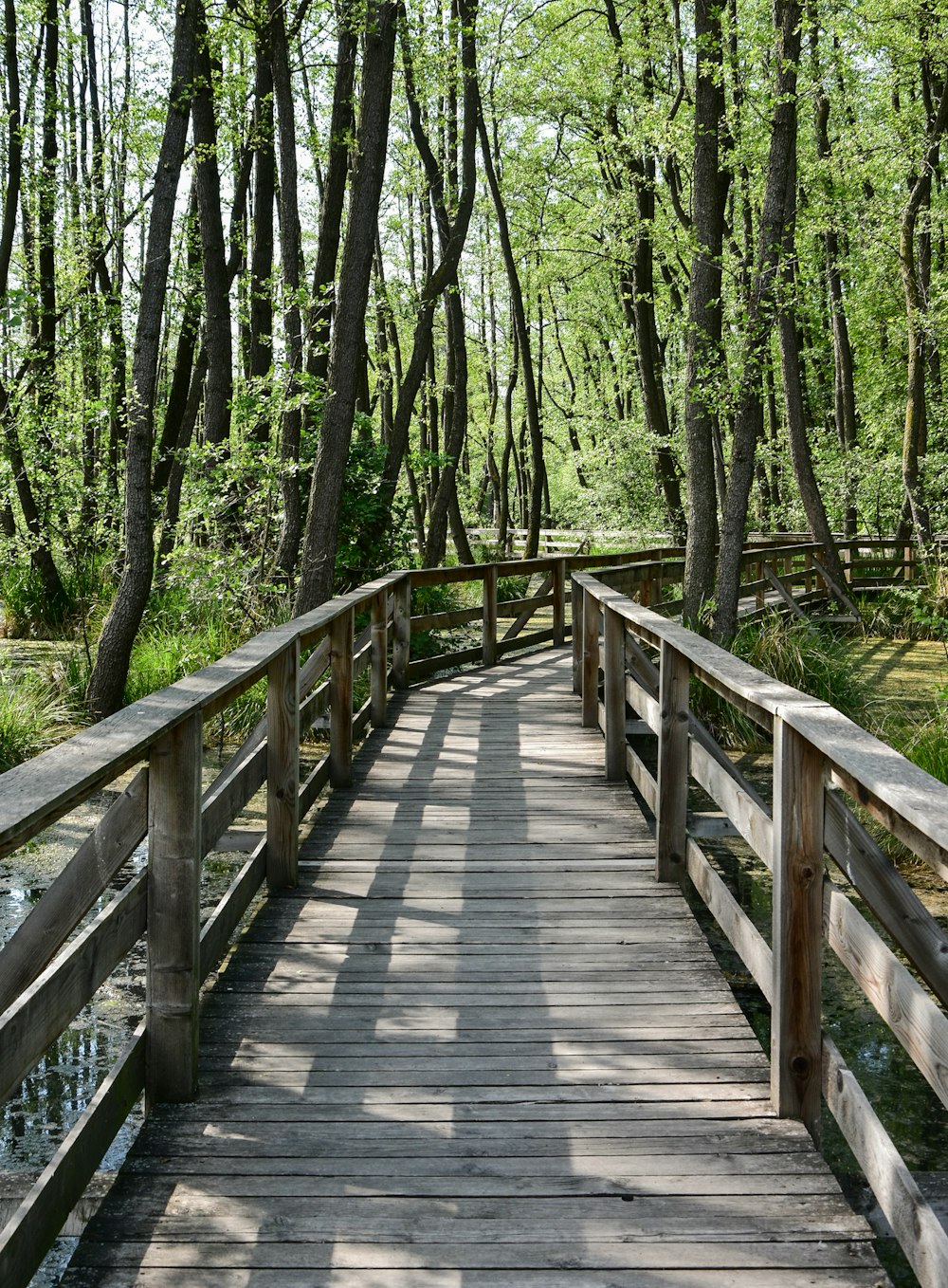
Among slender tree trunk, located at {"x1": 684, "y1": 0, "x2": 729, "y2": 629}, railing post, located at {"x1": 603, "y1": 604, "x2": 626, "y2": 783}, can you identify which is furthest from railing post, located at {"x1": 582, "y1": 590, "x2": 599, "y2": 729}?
slender tree trunk, located at {"x1": 684, "y1": 0, "x2": 729, "y2": 629}

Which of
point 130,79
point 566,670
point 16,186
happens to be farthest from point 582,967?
point 130,79

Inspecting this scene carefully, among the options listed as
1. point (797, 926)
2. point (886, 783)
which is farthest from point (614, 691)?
point (886, 783)

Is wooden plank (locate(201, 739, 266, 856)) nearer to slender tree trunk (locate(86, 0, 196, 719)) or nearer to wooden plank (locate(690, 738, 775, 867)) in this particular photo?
wooden plank (locate(690, 738, 775, 867))

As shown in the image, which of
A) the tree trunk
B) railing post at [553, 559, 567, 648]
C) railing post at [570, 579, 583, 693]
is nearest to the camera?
railing post at [570, 579, 583, 693]

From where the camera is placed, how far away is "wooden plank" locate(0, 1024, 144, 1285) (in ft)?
7.21

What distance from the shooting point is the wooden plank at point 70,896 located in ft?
6.94

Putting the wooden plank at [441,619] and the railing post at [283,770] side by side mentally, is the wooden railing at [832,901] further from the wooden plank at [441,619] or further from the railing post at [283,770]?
the wooden plank at [441,619]

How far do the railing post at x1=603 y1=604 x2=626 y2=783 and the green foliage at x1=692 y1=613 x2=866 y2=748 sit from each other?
8.51ft

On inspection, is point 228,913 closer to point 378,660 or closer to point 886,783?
point 886,783

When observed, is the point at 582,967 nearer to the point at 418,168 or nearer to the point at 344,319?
the point at 344,319

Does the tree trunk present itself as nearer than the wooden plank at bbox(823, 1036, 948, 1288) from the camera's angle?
No

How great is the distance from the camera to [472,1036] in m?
3.60

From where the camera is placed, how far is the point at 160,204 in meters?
9.11

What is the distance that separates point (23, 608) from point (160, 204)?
6965mm
